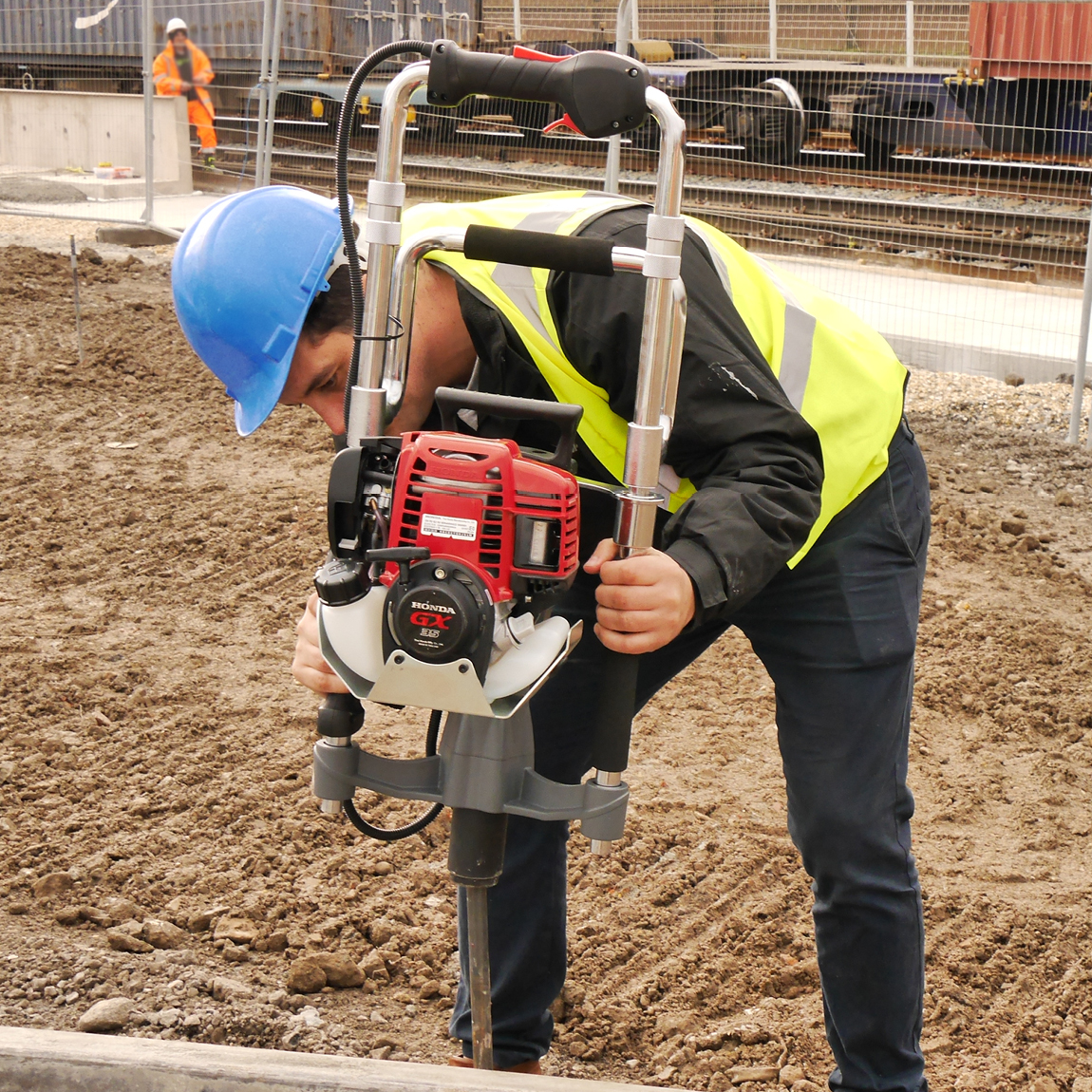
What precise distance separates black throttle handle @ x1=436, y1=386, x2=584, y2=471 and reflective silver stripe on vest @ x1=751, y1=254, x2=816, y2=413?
45 cm

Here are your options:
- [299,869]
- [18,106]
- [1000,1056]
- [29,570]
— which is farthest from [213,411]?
[18,106]

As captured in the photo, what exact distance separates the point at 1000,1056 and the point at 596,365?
67.9 inches

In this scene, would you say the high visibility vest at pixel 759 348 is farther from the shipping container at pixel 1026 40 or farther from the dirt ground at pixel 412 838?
the shipping container at pixel 1026 40

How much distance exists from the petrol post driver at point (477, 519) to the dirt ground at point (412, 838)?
1.04 m

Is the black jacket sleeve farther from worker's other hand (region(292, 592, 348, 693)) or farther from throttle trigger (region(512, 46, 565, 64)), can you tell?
worker's other hand (region(292, 592, 348, 693))

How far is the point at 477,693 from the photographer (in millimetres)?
1544

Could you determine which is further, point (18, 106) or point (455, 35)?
point (18, 106)

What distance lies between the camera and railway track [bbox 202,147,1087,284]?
362 inches

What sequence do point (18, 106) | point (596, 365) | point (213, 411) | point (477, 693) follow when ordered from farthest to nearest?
point (18, 106) → point (213, 411) → point (596, 365) → point (477, 693)

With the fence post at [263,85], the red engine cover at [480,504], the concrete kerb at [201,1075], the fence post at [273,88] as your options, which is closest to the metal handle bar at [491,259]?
the red engine cover at [480,504]

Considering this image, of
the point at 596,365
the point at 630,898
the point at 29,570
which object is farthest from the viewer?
the point at 29,570

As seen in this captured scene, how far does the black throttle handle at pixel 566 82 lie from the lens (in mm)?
1585

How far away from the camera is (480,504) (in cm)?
153

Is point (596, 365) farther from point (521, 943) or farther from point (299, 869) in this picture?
point (299, 869)
